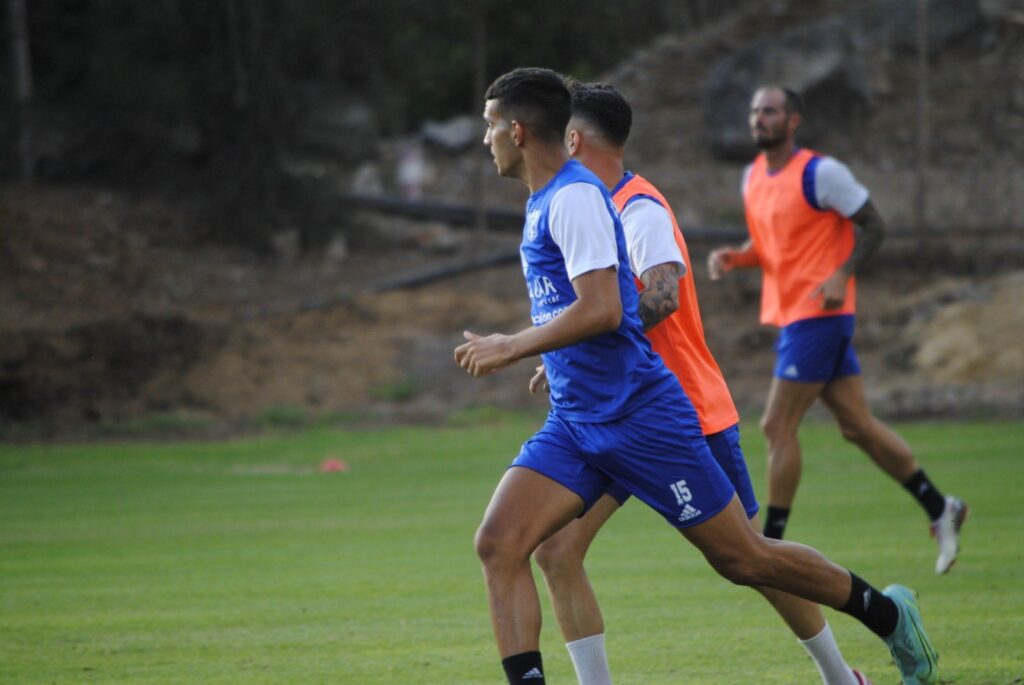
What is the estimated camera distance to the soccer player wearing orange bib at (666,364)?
227 inches

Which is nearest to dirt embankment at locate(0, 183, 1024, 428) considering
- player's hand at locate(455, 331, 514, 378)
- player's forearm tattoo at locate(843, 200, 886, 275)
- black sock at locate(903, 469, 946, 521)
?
black sock at locate(903, 469, 946, 521)

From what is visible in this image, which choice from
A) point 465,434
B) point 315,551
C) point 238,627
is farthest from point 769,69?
point 238,627

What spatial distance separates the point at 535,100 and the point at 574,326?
93 cm

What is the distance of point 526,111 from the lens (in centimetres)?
543

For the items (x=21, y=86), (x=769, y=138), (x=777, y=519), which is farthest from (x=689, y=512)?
(x=21, y=86)

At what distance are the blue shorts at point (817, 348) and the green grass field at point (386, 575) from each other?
1.24m

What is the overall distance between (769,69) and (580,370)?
22.6 metres

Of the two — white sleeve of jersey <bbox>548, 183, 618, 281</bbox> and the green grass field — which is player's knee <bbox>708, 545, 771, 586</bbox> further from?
white sleeve of jersey <bbox>548, 183, 618, 281</bbox>

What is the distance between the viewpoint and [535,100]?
5422mm

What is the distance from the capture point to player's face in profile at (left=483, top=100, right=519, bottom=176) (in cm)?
546

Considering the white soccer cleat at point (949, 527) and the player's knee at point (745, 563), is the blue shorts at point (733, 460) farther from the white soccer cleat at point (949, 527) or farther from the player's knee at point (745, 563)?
the white soccer cleat at point (949, 527)

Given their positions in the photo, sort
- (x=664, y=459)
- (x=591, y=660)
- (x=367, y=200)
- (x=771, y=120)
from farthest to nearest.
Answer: (x=367, y=200), (x=771, y=120), (x=591, y=660), (x=664, y=459)

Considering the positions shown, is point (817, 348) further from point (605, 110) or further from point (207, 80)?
point (207, 80)

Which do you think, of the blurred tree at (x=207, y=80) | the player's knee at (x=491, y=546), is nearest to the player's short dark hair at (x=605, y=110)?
the player's knee at (x=491, y=546)
